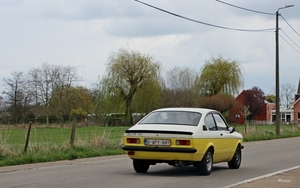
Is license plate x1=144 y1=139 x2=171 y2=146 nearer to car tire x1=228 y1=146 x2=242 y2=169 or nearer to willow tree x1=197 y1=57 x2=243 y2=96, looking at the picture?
car tire x1=228 y1=146 x2=242 y2=169

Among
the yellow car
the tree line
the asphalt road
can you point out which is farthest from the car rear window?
the tree line

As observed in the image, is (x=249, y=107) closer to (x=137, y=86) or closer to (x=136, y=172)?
(x=137, y=86)

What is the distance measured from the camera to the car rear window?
1294cm

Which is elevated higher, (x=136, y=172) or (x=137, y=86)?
(x=137, y=86)

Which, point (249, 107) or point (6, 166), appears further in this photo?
point (249, 107)

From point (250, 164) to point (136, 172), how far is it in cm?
446

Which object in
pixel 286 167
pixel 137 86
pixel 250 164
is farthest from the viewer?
pixel 137 86

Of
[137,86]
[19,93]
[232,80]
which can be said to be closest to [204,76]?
[232,80]

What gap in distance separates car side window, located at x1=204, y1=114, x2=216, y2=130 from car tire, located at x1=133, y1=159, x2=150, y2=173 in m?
1.69

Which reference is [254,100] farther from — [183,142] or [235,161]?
[183,142]

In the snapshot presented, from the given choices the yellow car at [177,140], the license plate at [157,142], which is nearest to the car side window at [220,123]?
the yellow car at [177,140]

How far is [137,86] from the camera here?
212 ft

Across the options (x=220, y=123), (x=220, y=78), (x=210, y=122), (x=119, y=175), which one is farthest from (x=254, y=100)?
(x=119, y=175)

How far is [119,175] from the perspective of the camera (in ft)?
42.3
